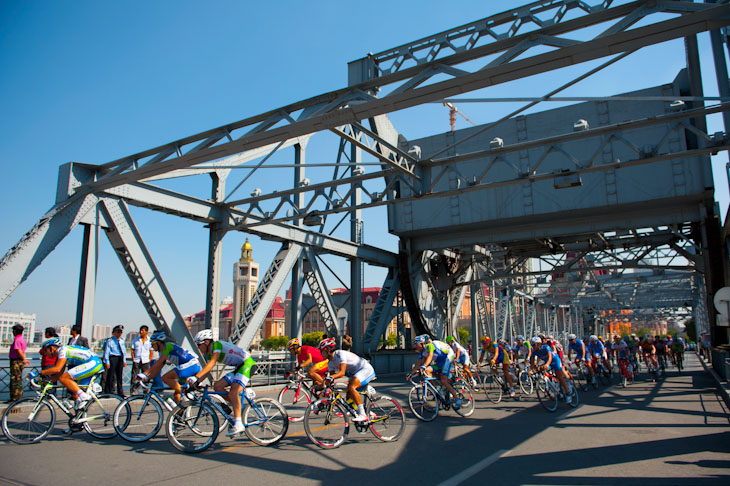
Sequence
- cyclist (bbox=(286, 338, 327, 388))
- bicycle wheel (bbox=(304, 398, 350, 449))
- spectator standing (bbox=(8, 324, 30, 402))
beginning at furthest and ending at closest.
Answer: spectator standing (bbox=(8, 324, 30, 402)) < cyclist (bbox=(286, 338, 327, 388)) < bicycle wheel (bbox=(304, 398, 350, 449))

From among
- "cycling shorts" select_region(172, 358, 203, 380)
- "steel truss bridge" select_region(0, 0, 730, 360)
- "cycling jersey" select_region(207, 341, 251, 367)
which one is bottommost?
"cycling shorts" select_region(172, 358, 203, 380)

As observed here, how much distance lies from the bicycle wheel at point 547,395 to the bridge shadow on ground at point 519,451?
376 millimetres

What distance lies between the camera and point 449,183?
73.8ft

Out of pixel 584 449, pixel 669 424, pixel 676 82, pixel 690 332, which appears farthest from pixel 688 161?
pixel 690 332

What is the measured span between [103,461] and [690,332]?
370 ft

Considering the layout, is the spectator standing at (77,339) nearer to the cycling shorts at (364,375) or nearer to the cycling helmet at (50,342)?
the cycling helmet at (50,342)

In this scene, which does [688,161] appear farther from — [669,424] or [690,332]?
[690,332]

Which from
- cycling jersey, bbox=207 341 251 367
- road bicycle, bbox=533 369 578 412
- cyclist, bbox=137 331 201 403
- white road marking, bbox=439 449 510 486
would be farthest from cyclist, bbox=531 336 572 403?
cyclist, bbox=137 331 201 403

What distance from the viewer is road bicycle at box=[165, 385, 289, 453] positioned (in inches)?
276

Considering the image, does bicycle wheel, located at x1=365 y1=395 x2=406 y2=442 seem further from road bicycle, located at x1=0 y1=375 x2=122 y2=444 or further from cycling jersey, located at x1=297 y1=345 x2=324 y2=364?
road bicycle, located at x1=0 y1=375 x2=122 y2=444

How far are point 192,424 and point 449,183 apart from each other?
56.8 ft

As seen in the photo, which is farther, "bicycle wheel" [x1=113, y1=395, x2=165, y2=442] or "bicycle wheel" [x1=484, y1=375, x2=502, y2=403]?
"bicycle wheel" [x1=484, y1=375, x2=502, y2=403]

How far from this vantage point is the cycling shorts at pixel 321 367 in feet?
30.2

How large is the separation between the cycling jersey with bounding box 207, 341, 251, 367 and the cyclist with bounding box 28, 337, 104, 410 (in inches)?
96.1
